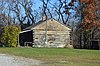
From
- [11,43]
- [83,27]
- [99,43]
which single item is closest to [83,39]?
[83,27]

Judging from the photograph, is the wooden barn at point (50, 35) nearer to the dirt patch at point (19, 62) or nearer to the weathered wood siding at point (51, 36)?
the weathered wood siding at point (51, 36)

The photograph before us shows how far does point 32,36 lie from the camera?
188 feet

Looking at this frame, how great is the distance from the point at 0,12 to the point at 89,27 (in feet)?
84.3

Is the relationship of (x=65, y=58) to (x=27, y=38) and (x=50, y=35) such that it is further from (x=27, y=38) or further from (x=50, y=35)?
(x=27, y=38)

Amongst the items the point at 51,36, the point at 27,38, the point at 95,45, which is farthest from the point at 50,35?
the point at 95,45

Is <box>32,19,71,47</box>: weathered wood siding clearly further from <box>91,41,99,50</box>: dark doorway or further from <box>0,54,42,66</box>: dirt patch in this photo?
<box>0,54,42,66</box>: dirt patch

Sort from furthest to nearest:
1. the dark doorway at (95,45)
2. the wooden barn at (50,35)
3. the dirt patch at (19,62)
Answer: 1. the dark doorway at (95,45)
2. the wooden barn at (50,35)
3. the dirt patch at (19,62)

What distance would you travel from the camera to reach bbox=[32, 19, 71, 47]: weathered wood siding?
2201 inches

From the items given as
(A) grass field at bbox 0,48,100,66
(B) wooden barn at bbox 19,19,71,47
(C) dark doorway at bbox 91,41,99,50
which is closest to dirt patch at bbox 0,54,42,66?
(A) grass field at bbox 0,48,100,66

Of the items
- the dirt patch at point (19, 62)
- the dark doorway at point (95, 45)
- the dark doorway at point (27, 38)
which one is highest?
the dark doorway at point (27, 38)

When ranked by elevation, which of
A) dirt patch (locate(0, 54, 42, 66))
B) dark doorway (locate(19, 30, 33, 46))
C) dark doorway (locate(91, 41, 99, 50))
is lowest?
dirt patch (locate(0, 54, 42, 66))

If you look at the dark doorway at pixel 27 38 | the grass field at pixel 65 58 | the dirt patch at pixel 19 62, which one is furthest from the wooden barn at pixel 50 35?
the dirt patch at pixel 19 62

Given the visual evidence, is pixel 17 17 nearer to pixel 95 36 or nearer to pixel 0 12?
pixel 0 12

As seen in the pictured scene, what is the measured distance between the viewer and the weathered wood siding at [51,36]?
55906 millimetres
